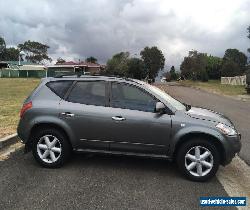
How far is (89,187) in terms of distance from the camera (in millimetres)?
6129

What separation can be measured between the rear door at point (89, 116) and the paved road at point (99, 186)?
0.53 meters

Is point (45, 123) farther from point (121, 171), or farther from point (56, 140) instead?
point (121, 171)

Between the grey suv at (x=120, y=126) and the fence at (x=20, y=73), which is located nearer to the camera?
the grey suv at (x=120, y=126)

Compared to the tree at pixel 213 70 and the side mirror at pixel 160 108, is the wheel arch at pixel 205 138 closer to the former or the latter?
the side mirror at pixel 160 108

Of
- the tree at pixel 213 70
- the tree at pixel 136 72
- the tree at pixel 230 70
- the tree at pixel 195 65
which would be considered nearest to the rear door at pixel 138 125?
the tree at pixel 136 72

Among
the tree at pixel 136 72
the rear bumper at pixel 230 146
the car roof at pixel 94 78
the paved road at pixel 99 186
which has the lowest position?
the paved road at pixel 99 186

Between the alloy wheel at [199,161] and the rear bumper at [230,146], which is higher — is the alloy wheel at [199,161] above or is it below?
below

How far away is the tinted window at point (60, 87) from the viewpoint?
737 centimetres

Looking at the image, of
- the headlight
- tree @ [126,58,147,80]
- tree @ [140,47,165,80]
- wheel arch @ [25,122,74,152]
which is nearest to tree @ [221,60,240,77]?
tree @ [140,47,165,80]

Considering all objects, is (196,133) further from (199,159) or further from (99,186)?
(99,186)

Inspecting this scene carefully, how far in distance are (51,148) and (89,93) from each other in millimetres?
1186

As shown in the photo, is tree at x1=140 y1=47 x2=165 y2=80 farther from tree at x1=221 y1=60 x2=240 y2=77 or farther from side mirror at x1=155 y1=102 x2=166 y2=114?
side mirror at x1=155 y1=102 x2=166 y2=114

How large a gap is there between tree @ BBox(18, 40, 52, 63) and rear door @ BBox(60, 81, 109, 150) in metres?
131

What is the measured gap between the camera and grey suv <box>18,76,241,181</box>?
6684 mm
